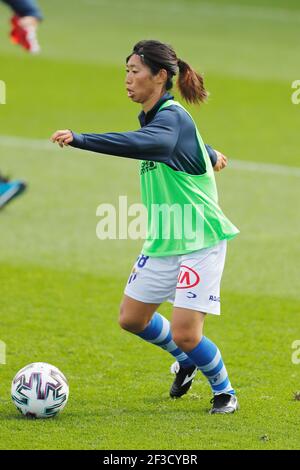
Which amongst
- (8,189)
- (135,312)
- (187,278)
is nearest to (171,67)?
(187,278)

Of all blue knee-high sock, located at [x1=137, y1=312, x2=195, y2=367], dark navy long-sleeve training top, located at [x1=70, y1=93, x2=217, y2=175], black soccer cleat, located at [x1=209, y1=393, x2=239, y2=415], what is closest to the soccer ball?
blue knee-high sock, located at [x1=137, y1=312, x2=195, y2=367]

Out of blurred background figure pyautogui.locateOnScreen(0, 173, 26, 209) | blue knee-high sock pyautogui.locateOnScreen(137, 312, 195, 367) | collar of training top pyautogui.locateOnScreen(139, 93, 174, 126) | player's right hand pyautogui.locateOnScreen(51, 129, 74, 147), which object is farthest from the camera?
blurred background figure pyautogui.locateOnScreen(0, 173, 26, 209)

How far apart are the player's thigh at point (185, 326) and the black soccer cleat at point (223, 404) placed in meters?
0.40

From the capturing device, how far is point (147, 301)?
664cm

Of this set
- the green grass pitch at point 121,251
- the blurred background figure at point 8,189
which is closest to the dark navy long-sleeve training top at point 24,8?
the blurred background figure at point 8,189

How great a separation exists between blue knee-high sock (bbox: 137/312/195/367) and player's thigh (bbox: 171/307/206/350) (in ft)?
1.52

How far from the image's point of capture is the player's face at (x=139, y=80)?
642 centimetres

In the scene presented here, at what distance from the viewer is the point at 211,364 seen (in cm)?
652

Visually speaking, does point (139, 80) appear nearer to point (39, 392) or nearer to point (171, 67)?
point (171, 67)

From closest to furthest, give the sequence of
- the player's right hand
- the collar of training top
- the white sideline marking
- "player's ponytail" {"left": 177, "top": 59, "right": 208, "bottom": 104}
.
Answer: the player's right hand → the collar of training top → "player's ponytail" {"left": 177, "top": 59, "right": 208, "bottom": 104} → the white sideline marking

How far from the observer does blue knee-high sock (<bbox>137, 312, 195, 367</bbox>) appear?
6.88 metres

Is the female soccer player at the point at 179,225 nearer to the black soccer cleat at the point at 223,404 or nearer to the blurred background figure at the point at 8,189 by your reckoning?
the black soccer cleat at the point at 223,404

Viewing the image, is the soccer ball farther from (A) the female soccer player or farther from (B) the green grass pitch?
(A) the female soccer player

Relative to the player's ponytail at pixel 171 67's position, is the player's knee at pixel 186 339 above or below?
below
